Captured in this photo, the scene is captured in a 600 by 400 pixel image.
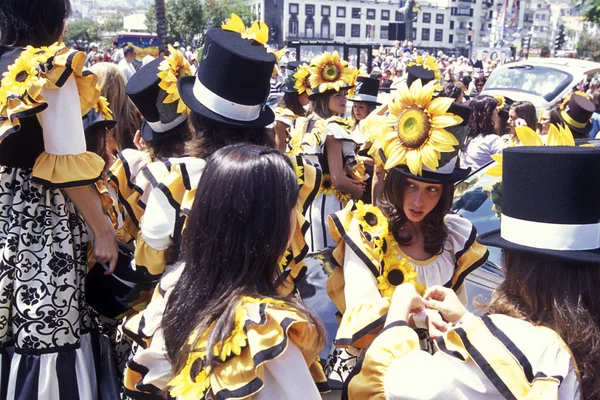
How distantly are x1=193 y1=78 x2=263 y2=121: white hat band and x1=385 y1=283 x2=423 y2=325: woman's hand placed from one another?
101 centimetres

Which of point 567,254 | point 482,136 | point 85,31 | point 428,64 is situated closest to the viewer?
point 567,254

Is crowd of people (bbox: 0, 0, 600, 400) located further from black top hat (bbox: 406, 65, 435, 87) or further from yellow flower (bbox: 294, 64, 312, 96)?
yellow flower (bbox: 294, 64, 312, 96)

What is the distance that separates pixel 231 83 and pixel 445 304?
127cm

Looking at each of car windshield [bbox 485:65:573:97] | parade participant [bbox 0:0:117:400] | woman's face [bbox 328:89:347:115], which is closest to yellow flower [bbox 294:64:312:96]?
woman's face [bbox 328:89:347:115]

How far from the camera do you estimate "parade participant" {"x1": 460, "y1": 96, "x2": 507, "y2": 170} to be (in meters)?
5.98

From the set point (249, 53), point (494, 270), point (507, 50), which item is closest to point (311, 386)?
point (249, 53)

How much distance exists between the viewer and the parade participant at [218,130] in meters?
2.19

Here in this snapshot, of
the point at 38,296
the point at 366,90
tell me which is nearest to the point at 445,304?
the point at 38,296

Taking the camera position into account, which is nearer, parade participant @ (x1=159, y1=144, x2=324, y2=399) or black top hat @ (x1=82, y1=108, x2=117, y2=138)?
parade participant @ (x1=159, y1=144, x2=324, y2=399)

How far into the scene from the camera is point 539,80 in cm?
1240

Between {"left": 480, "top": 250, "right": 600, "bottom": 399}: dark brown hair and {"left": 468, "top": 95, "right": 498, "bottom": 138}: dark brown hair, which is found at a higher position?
{"left": 480, "top": 250, "right": 600, "bottom": 399}: dark brown hair

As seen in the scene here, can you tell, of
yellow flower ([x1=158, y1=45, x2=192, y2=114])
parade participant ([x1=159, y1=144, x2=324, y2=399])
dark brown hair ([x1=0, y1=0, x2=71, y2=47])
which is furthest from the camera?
yellow flower ([x1=158, y1=45, x2=192, y2=114])

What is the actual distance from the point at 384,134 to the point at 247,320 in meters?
1.25

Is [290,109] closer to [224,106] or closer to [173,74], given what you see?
[173,74]
